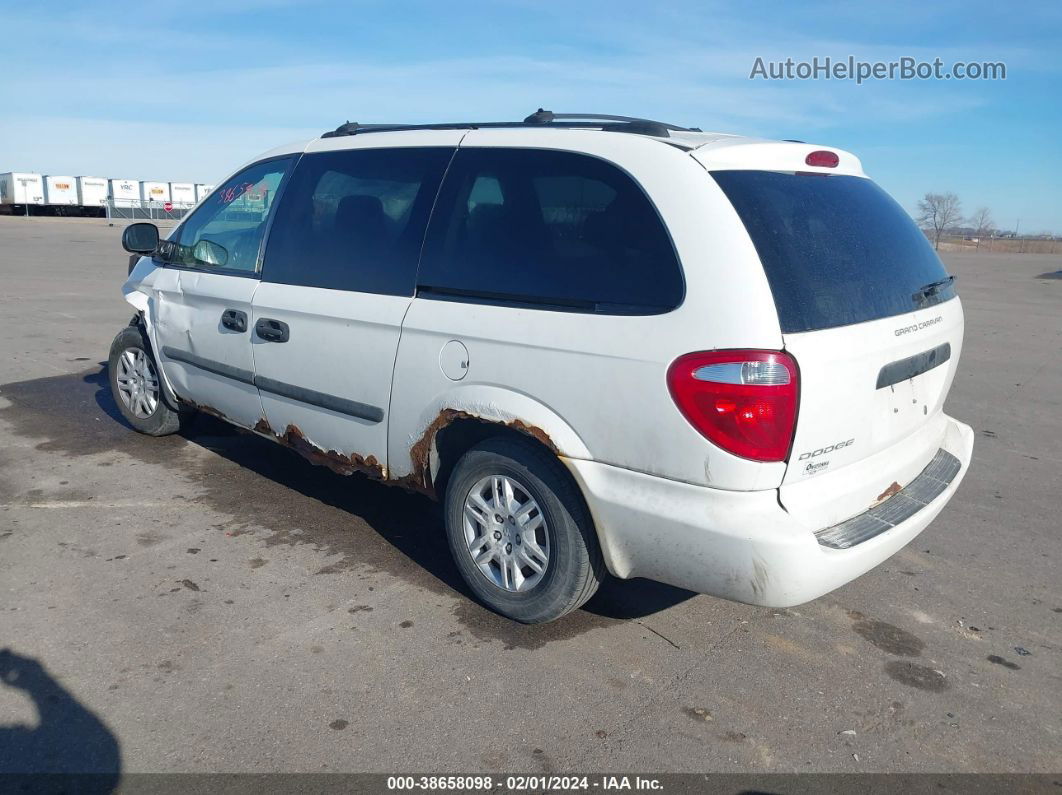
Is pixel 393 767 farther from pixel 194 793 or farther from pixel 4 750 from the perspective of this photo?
pixel 4 750

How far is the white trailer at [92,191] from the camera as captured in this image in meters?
60.5

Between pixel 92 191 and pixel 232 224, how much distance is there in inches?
2548

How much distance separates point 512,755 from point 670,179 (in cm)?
202

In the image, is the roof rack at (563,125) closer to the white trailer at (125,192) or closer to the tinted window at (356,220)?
the tinted window at (356,220)

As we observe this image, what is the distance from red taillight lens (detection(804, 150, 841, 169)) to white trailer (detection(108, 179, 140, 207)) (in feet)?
215

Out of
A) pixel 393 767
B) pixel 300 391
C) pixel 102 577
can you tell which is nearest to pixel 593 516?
pixel 393 767

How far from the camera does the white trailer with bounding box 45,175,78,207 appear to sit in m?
58.4

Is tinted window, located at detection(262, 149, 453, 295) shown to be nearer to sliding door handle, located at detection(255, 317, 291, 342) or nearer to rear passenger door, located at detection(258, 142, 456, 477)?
rear passenger door, located at detection(258, 142, 456, 477)

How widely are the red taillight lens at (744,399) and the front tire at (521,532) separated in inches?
26.4

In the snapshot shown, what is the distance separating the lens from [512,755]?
9.12ft

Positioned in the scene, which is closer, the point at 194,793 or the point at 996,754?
the point at 194,793

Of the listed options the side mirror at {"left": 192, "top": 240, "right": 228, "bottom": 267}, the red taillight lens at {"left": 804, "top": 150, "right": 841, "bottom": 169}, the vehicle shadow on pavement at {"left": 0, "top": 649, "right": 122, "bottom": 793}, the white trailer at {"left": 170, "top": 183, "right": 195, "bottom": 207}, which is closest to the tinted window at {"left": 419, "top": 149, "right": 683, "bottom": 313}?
the red taillight lens at {"left": 804, "top": 150, "right": 841, "bottom": 169}

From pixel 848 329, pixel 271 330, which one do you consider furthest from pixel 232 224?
pixel 848 329

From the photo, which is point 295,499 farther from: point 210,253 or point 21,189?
point 21,189
